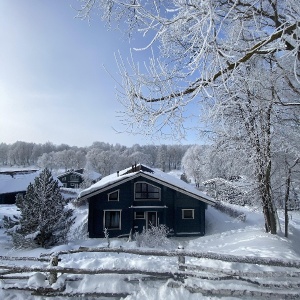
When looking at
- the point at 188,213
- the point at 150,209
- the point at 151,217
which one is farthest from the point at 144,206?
the point at 188,213

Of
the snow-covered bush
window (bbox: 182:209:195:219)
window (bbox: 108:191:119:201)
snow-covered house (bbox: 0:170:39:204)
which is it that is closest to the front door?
window (bbox: 182:209:195:219)

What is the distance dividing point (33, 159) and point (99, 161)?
206 feet

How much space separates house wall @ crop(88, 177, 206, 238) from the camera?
21.7 metres

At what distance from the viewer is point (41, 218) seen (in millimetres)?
16547

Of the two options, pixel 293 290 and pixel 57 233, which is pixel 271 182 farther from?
pixel 57 233

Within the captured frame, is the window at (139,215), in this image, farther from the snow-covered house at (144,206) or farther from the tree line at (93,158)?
the tree line at (93,158)

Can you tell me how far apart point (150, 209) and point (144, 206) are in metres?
0.62

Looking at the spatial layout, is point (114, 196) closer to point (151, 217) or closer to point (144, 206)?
point (144, 206)

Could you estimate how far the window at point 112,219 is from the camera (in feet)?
71.4

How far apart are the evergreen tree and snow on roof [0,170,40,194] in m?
26.6

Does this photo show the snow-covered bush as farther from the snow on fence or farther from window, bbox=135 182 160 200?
the snow on fence

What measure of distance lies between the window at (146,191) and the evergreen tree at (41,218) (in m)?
7.13

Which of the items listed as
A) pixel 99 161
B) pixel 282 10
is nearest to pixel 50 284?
pixel 282 10

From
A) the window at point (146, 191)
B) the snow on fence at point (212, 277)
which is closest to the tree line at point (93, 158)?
the window at point (146, 191)
